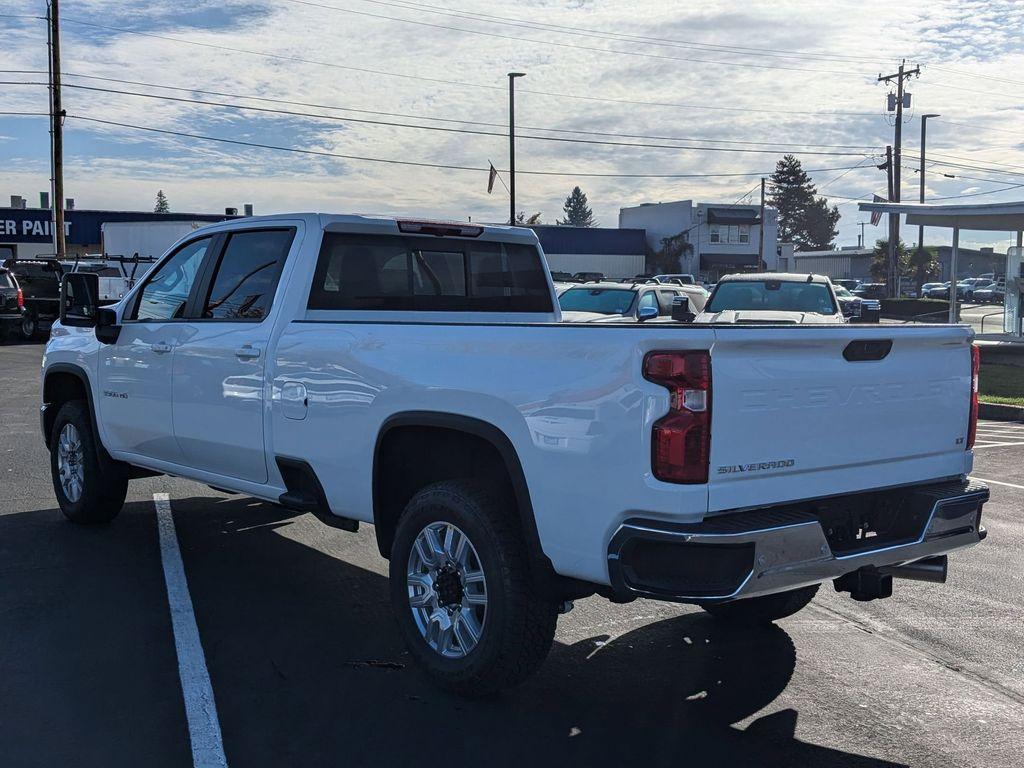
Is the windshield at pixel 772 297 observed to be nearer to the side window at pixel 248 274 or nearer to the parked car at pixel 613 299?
the parked car at pixel 613 299

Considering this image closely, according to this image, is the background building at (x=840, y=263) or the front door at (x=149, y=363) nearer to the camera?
the front door at (x=149, y=363)

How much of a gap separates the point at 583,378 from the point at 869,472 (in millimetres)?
1268

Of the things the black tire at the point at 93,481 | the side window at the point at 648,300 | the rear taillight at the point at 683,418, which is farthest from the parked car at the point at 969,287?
the rear taillight at the point at 683,418

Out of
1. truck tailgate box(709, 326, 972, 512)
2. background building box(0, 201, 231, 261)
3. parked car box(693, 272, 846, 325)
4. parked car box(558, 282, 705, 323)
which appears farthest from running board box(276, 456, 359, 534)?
background building box(0, 201, 231, 261)

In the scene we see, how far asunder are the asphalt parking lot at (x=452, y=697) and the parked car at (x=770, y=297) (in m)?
8.82

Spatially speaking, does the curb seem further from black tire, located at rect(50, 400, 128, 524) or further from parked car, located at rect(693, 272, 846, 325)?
black tire, located at rect(50, 400, 128, 524)

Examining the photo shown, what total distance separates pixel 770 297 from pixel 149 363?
11152mm

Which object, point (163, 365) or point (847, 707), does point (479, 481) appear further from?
point (163, 365)

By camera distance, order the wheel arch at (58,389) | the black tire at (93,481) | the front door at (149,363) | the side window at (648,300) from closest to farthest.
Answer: the front door at (149,363) < the black tire at (93,481) < the wheel arch at (58,389) < the side window at (648,300)

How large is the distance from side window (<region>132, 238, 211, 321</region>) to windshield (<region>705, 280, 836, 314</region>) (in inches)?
415

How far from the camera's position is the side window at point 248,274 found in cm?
567

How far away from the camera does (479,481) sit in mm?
4414

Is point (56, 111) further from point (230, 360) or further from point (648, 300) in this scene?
point (230, 360)

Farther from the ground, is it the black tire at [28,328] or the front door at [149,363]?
the front door at [149,363]
